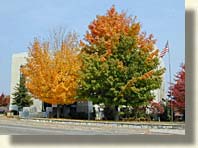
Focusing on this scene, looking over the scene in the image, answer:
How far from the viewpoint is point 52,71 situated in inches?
577

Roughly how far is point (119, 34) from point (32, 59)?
335cm

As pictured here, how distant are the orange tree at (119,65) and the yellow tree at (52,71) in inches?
16.7

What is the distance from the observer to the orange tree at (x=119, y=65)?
1452 centimetres

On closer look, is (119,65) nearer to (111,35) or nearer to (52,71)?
(111,35)

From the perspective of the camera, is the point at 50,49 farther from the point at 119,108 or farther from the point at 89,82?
the point at 119,108

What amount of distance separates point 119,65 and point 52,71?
8.02ft

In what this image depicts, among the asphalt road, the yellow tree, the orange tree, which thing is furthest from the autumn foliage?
the asphalt road

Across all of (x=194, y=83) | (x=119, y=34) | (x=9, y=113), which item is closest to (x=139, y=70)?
(x=119, y=34)

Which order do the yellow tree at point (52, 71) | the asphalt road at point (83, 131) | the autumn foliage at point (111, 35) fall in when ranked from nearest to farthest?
the asphalt road at point (83, 131) < the yellow tree at point (52, 71) < the autumn foliage at point (111, 35)

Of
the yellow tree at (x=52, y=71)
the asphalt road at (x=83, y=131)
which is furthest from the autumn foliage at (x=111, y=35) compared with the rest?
the asphalt road at (x=83, y=131)

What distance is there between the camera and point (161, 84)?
14.7 m

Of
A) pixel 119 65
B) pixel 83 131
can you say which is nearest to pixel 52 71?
pixel 119 65

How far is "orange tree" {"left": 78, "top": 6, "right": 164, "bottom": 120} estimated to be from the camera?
1452 cm

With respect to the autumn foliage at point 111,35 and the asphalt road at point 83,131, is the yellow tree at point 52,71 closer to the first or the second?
the autumn foliage at point 111,35
